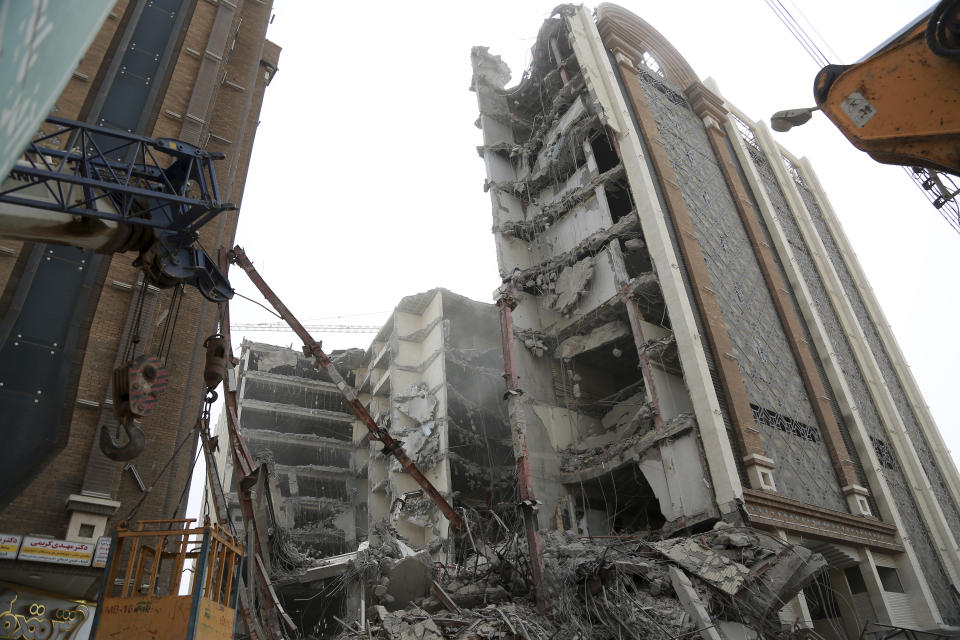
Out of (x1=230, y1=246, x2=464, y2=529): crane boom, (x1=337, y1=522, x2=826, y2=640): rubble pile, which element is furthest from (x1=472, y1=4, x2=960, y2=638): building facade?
(x1=230, y1=246, x2=464, y2=529): crane boom

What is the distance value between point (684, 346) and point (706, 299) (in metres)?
2.62

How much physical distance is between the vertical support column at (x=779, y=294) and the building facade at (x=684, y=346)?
0.32 ft

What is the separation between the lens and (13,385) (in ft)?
43.9

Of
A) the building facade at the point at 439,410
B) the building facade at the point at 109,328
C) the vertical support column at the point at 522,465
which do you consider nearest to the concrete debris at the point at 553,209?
the building facade at the point at 439,410

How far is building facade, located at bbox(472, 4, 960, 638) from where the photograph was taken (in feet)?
66.7

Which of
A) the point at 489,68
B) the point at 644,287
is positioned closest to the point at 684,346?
the point at 644,287

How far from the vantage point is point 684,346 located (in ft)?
68.4

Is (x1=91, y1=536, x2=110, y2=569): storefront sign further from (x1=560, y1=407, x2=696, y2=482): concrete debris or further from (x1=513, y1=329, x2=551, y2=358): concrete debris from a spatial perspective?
(x1=513, y1=329, x2=551, y2=358): concrete debris

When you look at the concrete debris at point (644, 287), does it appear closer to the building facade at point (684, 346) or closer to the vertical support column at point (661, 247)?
the building facade at point (684, 346)

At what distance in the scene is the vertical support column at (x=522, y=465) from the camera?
14.0 meters

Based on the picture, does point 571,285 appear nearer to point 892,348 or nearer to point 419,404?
point 419,404

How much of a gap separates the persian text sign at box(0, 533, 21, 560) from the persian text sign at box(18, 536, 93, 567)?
0.09 m

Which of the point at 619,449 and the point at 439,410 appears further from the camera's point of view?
the point at 439,410

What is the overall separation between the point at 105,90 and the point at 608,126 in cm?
1741
